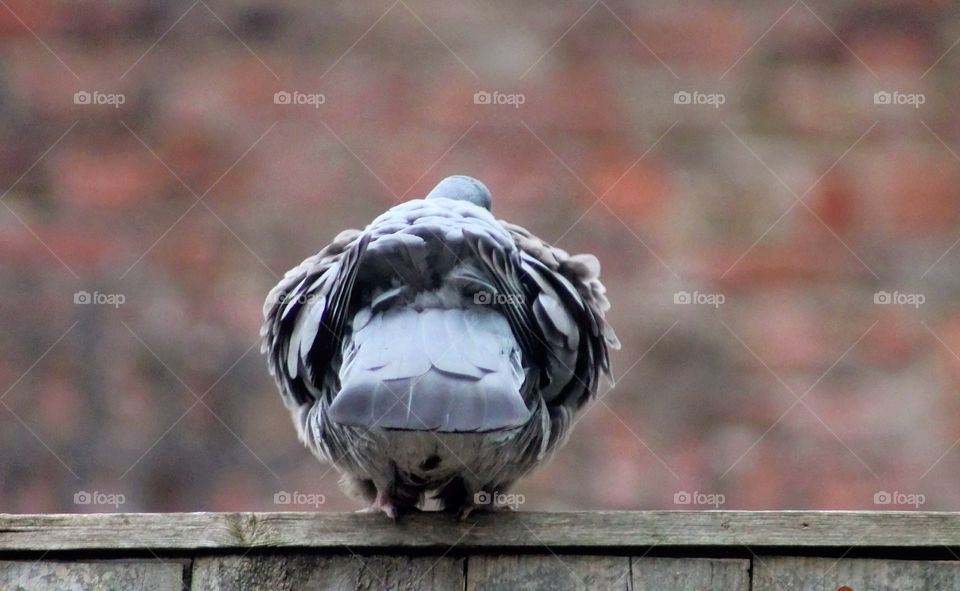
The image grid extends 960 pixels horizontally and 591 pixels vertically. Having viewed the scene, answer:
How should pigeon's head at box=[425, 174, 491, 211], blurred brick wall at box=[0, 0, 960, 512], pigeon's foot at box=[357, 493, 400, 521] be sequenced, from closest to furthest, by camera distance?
pigeon's foot at box=[357, 493, 400, 521]
pigeon's head at box=[425, 174, 491, 211]
blurred brick wall at box=[0, 0, 960, 512]

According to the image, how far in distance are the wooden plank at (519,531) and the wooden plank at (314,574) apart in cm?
3

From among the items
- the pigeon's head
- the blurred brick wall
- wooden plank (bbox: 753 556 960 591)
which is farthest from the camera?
the blurred brick wall

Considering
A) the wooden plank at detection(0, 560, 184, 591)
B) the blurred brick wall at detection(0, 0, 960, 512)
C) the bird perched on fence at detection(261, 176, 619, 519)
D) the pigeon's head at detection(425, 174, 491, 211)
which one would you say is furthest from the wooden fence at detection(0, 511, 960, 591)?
the blurred brick wall at detection(0, 0, 960, 512)

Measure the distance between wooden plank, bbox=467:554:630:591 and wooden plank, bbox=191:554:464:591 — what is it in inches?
1.6

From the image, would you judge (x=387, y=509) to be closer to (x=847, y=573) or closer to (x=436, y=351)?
(x=436, y=351)

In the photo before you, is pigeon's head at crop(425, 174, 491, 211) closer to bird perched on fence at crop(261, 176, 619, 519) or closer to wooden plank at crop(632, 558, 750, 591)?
bird perched on fence at crop(261, 176, 619, 519)

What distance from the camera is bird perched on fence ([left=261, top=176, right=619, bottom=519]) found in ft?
6.73

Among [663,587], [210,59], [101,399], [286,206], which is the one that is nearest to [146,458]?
[101,399]

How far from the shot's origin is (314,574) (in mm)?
2027

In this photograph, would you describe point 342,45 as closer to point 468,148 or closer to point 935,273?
point 468,148

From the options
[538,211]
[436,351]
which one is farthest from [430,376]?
[538,211]

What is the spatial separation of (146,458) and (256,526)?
1810 millimetres

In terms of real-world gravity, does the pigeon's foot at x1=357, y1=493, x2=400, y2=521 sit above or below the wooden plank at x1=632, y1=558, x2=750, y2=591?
above

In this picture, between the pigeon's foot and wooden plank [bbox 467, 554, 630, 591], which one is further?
the pigeon's foot
